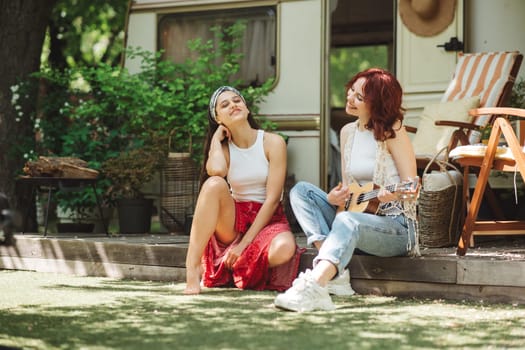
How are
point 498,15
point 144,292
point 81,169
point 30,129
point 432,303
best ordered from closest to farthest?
point 432,303, point 144,292, point 81,169, point 498,15, point 30,129

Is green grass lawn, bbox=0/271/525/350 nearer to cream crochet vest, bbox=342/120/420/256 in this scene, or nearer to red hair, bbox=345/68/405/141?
cream crochet vest, bbox=342/120/420/256

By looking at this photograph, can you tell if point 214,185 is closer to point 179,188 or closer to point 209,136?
point 209,136

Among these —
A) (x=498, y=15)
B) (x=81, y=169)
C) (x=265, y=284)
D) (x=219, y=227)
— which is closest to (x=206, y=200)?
(x=219, y=227)

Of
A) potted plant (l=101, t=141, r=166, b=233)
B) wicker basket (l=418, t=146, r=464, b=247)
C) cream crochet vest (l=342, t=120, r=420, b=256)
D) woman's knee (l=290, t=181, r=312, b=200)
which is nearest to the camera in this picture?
cream crochet vest (l=342, t=120, r=420, b=256)

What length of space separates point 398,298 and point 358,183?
1.95ft

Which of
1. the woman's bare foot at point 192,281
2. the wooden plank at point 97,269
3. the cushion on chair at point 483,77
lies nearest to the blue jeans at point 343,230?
the woman's bare foot at point 192,281

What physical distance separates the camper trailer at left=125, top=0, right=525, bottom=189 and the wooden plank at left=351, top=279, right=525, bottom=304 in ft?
7.81

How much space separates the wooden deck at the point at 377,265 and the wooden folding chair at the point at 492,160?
13cm

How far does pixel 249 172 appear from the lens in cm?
442

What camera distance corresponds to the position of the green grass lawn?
9.62 feet

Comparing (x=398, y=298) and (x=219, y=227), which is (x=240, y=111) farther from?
(x=398, y=298)

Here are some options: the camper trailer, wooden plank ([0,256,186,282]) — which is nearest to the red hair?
wooden plank ([0,256,186,282])

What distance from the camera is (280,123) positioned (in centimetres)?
674

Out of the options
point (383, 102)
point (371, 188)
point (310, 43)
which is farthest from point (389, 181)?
point (310, 43)
